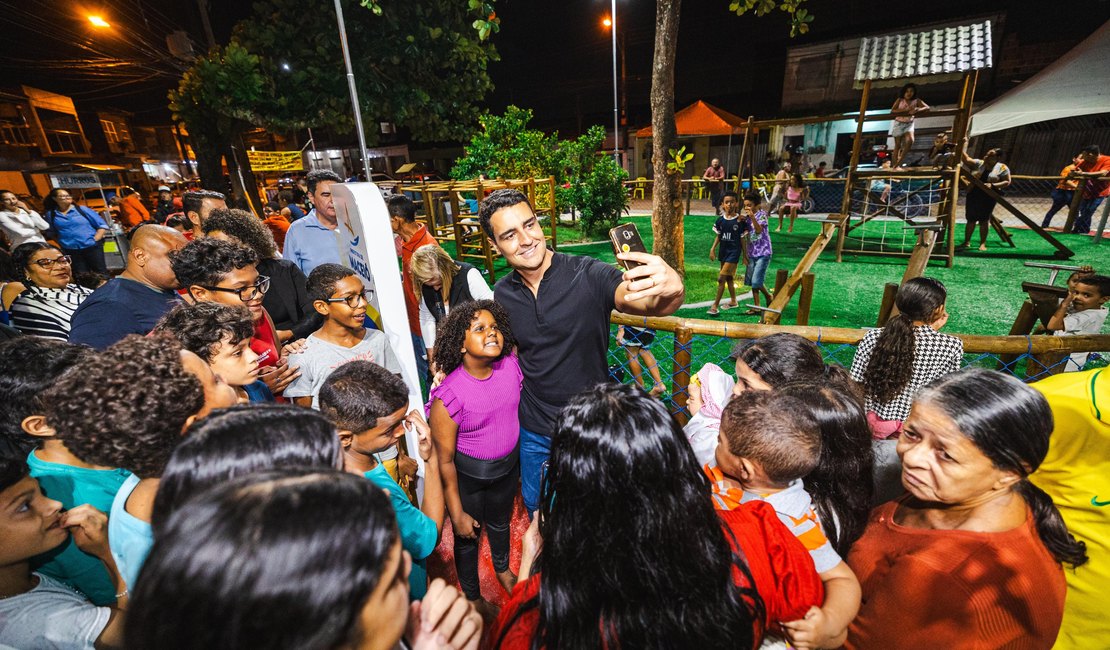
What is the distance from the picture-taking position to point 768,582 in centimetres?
123

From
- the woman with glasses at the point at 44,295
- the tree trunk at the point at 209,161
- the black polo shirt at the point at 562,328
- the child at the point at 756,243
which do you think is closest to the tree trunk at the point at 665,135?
the child at the point at 756,243

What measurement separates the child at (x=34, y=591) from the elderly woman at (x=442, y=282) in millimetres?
2541

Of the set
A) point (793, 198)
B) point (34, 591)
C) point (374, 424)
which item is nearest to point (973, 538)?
point (374, 424)

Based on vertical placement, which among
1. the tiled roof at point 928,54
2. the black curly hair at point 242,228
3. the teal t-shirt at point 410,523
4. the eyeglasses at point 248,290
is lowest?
the teal t-shirt at point 410,523

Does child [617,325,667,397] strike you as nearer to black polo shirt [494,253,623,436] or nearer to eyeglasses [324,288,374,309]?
black polo shirt [494,253,623,436]

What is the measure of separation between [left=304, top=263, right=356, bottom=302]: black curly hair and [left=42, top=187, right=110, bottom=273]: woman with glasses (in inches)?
336

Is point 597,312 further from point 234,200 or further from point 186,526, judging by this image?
point 234,200

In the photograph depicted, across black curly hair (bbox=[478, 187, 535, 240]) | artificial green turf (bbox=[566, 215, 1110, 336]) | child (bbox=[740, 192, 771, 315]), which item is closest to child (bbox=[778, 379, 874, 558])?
black curly hair (bbox=[478, 187, 535, 240])

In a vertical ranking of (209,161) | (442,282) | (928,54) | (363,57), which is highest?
(928,54)

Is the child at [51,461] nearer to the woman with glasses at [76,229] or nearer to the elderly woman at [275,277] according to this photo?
the elderly woman at [275,277]

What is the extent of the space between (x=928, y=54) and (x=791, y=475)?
37.0 ft

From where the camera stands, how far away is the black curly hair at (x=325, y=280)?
8.65 feet

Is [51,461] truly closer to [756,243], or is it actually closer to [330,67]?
[330,67]

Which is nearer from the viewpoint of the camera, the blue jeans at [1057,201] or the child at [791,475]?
the child at [791,475]
